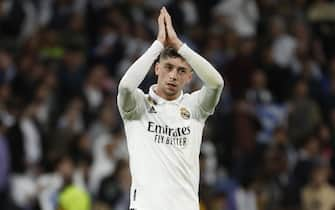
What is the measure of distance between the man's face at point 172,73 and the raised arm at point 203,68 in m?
0.08

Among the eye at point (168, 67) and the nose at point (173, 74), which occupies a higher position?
the eye at point (168, 67)

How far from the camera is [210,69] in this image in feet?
33.1

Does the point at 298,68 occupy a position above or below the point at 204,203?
above

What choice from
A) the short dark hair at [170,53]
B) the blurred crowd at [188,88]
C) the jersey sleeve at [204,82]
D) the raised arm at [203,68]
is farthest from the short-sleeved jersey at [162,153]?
the blurred crowd at [188,88]

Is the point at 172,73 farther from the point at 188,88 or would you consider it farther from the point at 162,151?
the point at 188,88

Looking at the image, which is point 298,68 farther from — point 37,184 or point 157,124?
point 157,124

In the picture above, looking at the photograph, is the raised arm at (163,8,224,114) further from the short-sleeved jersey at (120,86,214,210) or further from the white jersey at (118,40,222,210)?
the short-sleeved jersey at (120,86,214,210)

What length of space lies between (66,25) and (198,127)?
1100 cm

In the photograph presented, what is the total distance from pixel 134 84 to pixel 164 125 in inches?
18.4

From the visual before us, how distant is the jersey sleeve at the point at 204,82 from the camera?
33.0ft

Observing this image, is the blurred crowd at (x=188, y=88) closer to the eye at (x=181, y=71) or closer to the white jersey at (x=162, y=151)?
the white jersey at (x=162, y=151)

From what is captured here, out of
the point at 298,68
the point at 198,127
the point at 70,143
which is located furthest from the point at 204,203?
the point at 198,127

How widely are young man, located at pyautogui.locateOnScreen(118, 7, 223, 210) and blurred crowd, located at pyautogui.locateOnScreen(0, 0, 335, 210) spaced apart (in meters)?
6.16

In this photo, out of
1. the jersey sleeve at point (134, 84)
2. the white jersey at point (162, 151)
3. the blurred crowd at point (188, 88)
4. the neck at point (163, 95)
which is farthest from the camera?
the blurred crowd at point (188, 88)
